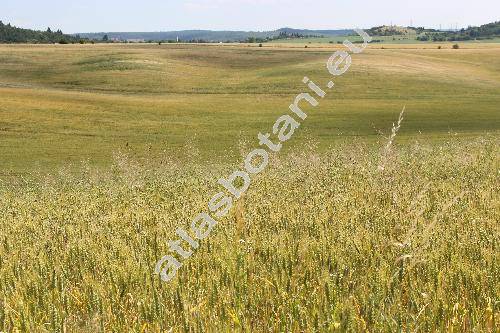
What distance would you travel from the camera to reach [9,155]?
24.9 m

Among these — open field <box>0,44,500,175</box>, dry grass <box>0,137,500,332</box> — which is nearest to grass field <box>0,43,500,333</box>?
dry grass <box>0,137,500,332</box>

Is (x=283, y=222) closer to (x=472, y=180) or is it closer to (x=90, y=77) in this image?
(x=472, y=180)

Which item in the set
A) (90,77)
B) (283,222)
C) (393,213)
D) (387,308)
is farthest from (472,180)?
(90,77)

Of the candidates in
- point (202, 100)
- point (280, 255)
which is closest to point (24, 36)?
point (202, 100)

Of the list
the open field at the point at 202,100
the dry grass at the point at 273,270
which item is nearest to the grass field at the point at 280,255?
the dry grass at the point at 273,270

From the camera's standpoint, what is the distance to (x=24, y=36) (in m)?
172

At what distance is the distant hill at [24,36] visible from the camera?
16335 centimetres

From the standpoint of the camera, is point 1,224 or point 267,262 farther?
point 1,224

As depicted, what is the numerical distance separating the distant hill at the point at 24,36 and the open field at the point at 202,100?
90892 mm

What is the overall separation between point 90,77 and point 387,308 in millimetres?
61446

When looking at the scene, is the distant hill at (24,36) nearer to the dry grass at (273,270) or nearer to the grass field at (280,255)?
the grass field at (280,255)

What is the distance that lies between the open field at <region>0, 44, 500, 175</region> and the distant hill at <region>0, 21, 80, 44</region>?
298 ft

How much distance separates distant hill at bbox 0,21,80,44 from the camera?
163 metres

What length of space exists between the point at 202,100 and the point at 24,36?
145 m
